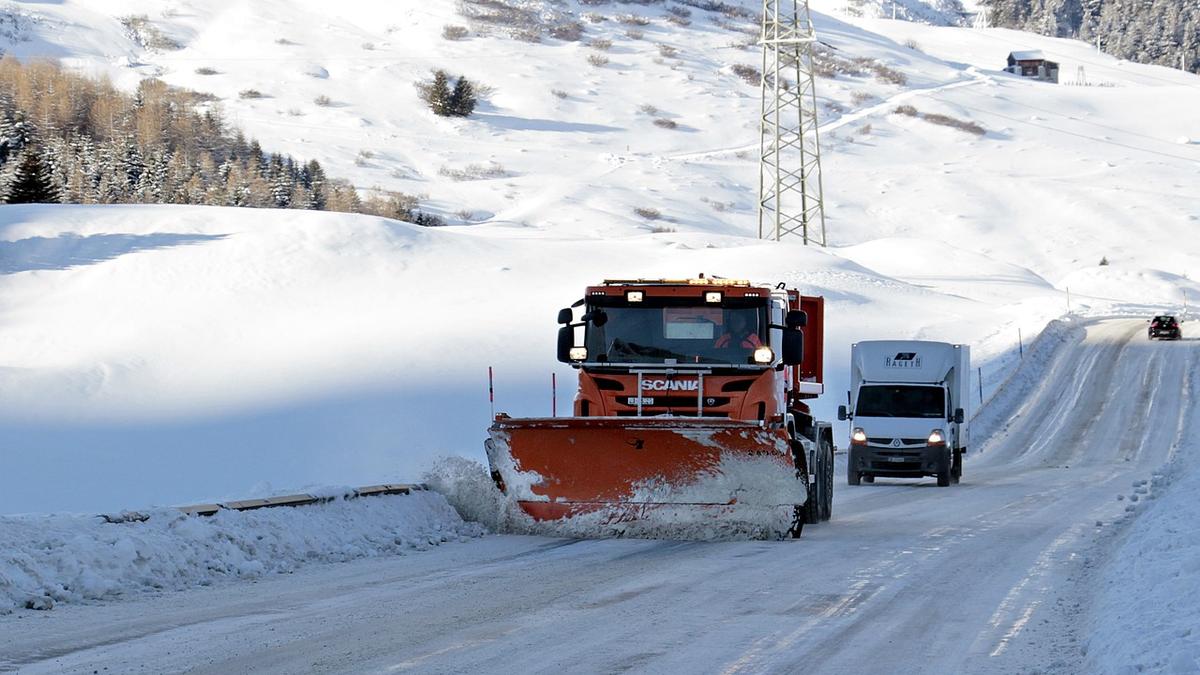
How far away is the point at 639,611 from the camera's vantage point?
10.4 meters

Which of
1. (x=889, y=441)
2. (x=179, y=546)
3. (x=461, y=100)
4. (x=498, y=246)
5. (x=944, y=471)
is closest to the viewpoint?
(x=179, y=546)

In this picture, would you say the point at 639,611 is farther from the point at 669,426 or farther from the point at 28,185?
the point at 28,185

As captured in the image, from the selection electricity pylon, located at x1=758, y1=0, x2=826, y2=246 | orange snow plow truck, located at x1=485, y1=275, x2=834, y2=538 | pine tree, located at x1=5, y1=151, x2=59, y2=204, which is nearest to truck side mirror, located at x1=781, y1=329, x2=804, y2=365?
orange snow plow truck, located at x1=485, y1=275, x2=834, y2=538

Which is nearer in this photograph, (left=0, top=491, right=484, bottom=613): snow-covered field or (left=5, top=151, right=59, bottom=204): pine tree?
(left=0, top=491, right=484, bottom=613): snow-covered field

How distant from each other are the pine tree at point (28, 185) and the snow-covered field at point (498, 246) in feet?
50.4

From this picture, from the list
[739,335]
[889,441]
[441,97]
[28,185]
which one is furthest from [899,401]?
[441,97]

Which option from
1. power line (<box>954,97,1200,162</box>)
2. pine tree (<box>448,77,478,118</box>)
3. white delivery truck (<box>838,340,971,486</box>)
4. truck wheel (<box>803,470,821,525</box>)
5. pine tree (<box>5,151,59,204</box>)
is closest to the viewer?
truck wheel (<box>803,470,821,525</box>)

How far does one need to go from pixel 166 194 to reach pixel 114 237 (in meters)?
33.7

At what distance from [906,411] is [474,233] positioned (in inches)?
1990

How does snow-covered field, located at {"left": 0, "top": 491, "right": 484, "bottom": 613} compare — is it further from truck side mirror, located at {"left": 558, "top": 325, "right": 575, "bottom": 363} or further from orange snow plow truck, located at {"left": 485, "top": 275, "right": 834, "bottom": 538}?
truck side mirror, located at {"left": 558, "top": 325, "right": 575, "bottom": 363}

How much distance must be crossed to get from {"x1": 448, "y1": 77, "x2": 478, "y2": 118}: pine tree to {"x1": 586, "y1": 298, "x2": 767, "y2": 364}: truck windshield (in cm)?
11790

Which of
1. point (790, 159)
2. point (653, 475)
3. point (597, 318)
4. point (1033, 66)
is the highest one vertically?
point (1033, 66)

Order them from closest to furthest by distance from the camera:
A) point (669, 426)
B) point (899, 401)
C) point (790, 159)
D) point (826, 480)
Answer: point (669, 426), point (826, 480), point (899, 401), point (790, 159)

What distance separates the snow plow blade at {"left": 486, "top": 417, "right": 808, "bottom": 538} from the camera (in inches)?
578
